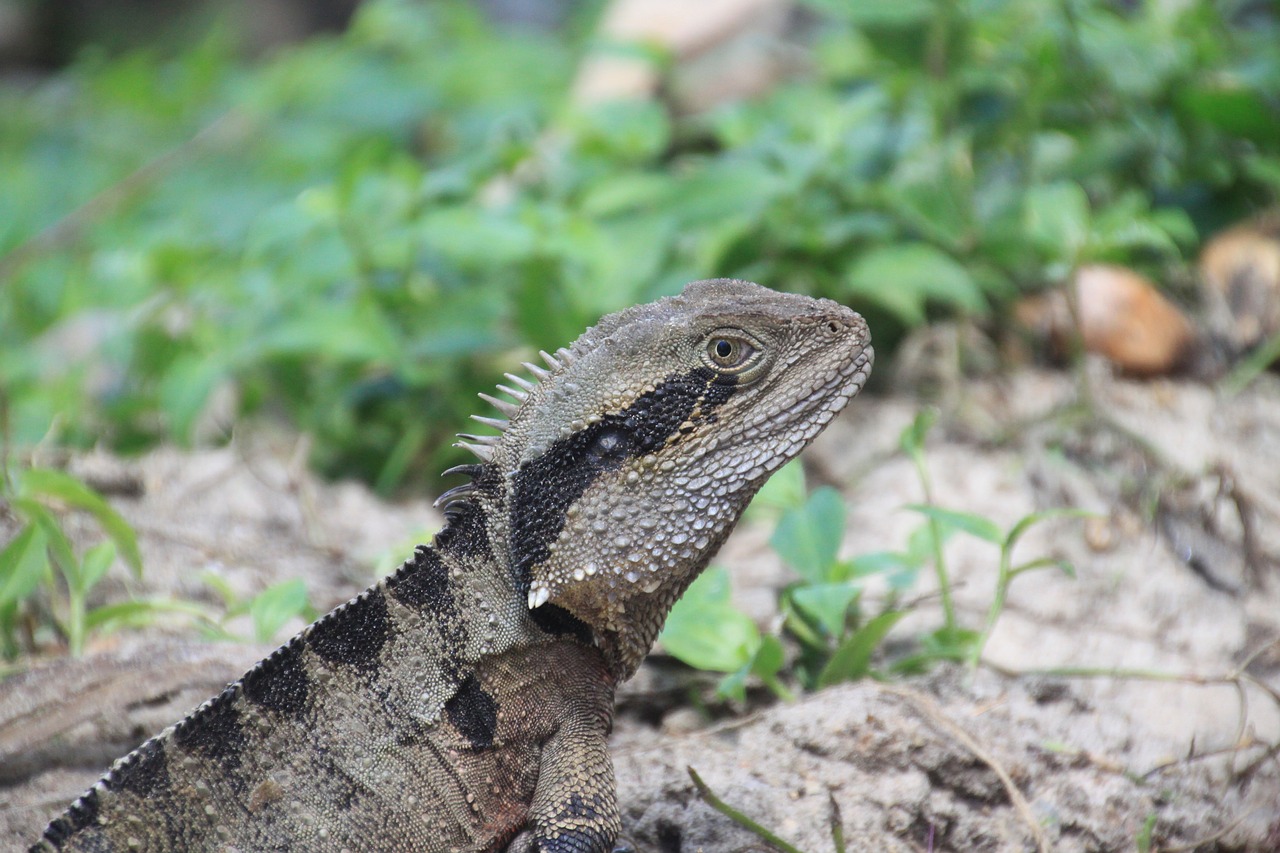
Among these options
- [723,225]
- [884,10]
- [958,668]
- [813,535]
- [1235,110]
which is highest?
[884,10]

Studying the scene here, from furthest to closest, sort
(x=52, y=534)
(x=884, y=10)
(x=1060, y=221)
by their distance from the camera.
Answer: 1. (x=884, y=10)
2. (x=1060, y=221)
3. (x=52, y=534)

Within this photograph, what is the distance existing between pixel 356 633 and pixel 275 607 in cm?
108

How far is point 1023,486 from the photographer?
Result: 5.92 meters

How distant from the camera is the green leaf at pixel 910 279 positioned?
20.4 ft

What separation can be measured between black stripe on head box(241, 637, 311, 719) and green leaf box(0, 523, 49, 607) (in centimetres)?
154

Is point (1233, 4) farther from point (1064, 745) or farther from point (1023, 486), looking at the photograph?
point (1064, 745)

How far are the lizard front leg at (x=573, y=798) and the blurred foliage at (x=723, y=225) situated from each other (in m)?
3.46

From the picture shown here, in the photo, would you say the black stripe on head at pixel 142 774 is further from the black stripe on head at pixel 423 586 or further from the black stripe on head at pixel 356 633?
the black stripe on head at pixel 423 586

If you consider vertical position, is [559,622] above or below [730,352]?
below

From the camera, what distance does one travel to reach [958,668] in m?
4.52

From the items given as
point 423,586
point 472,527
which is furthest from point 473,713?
point 472,527

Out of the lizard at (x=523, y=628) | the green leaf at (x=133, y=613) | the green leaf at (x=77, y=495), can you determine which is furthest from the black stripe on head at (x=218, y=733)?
the green leaf at (x=77, y=495)

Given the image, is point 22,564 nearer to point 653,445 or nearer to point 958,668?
point 653,445

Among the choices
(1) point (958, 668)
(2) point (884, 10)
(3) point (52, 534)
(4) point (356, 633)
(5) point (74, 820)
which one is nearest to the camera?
(5) point (74, 820)
